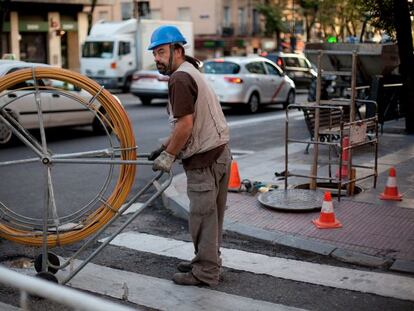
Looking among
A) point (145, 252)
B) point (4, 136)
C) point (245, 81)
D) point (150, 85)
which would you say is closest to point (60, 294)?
point (145, 252)

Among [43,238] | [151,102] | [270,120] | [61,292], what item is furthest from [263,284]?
[151,102]

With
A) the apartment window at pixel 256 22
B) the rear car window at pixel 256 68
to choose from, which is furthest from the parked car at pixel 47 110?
the apartment window at pixel 256 22

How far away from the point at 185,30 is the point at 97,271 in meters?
26.6

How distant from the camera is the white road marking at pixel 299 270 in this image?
4926mm

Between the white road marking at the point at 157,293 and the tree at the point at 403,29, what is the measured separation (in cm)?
978

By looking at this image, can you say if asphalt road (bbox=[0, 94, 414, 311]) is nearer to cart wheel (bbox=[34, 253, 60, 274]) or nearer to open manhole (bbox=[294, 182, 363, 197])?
cart wheel (bbox=[34, 253, 60, 274])

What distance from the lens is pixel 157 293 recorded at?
4.74m

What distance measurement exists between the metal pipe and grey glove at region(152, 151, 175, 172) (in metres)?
2.39

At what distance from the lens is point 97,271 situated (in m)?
5.25

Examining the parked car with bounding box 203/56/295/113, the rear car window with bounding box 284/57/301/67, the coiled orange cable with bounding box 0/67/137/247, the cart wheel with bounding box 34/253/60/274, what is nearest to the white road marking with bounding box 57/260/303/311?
the cart wheel with bounding box 34/253/60/274

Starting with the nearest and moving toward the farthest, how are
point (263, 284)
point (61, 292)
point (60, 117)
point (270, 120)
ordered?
1. point (61, 292)
2. point (263, 284)
3. point (60, 117)
4. point (270, 120)

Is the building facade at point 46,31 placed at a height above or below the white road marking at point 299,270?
above

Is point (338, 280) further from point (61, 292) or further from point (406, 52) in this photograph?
point (406, 52)

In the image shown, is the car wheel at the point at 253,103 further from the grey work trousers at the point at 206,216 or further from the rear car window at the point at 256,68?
the grey work trousers at the point at 206,216
